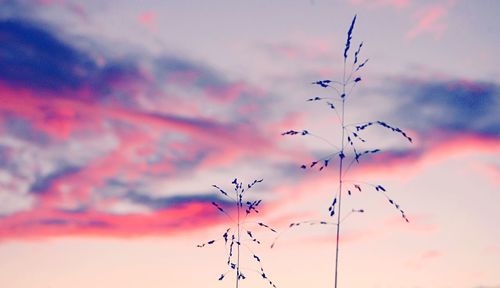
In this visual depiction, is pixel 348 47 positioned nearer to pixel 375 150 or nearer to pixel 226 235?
pixel 375 150

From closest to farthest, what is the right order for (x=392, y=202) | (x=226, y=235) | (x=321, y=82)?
1. (x=392, y=202)
2. (x=321, y=82)
3. (x=226, y=235)

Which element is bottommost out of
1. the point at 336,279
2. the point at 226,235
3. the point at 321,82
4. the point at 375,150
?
the point at 336,279

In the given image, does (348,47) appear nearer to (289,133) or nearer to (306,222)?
(289,133)

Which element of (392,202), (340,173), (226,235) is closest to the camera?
(392,202)

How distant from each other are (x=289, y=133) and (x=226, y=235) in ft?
6.32

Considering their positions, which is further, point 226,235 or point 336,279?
point 226,235

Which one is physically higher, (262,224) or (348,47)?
(348,47)

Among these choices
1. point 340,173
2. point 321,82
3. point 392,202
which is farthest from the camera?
point 321,82

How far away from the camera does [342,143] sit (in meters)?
4.42

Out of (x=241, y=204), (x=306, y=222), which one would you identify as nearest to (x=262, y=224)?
(x=241, y=204)

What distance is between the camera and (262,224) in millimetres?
6348

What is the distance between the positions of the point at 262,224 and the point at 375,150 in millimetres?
2201

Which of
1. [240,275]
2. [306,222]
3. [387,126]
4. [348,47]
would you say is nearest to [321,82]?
[348,47]

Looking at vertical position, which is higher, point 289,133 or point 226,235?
point 289,133
